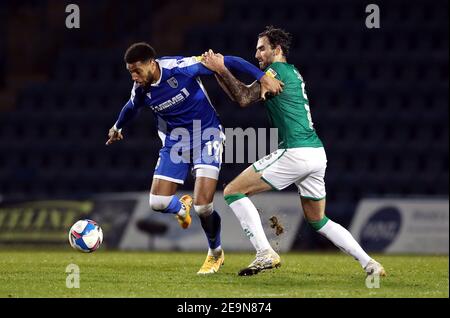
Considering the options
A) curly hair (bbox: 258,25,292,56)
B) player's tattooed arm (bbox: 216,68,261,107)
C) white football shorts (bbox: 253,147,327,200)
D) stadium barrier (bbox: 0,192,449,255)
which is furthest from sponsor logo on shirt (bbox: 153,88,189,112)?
stadium barrier (bbox: 0,192,449,255)

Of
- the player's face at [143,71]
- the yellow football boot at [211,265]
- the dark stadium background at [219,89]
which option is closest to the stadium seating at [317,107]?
the dark stadium background at [219,89]

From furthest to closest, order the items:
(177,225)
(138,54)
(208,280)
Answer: (177,225) → (138,54) → (208,280)

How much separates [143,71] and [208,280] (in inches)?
73.0

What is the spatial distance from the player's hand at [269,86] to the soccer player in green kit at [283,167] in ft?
0.18

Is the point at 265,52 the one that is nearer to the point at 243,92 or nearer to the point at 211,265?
the point at 243,92

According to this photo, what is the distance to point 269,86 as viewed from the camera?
24.2ft

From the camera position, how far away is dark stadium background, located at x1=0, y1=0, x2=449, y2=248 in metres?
15.9

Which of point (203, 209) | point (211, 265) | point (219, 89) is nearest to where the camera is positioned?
point (203, 209)

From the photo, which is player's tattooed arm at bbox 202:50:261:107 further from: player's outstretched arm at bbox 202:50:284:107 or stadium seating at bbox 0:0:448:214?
stadium seating at bbox 0:0:448:214

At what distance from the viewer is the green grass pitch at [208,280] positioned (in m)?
6.59

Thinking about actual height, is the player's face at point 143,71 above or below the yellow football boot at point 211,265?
above

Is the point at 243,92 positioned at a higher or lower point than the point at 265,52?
lower

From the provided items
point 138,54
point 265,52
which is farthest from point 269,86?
point 138,54

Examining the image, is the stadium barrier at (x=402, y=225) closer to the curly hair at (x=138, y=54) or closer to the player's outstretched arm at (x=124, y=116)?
the player's outstretched arm at (x=124, y=116)
